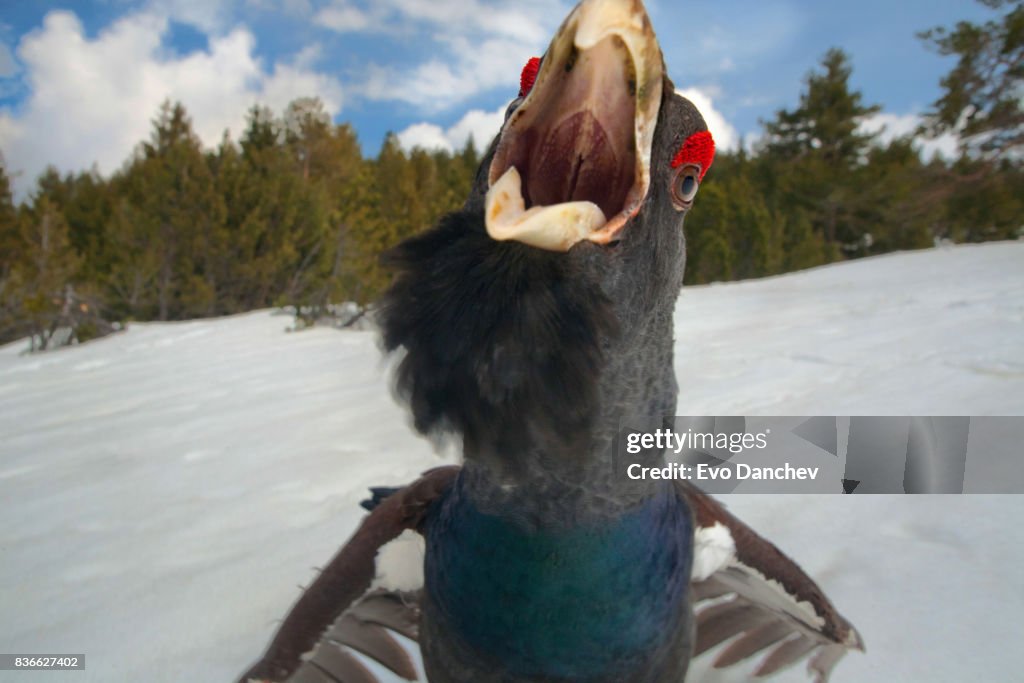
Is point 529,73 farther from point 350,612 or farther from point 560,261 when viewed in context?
point 350,612

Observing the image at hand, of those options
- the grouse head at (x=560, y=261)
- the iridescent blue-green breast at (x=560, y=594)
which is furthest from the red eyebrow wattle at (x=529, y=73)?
the iridescent blue-green breast at (x=560, y=594)

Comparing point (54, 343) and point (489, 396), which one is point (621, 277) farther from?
point (54, 343)

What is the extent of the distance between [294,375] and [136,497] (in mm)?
2357

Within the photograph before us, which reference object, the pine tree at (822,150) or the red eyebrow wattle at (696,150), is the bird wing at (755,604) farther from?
the pine tree at (822,150)

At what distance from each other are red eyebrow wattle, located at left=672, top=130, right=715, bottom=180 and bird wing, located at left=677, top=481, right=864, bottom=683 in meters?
0.73

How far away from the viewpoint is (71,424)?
3734 mm

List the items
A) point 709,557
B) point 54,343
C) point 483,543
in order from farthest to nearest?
point 54,343 → point 709,557 → point 483,543

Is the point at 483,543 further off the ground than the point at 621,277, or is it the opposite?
the point at 621,277

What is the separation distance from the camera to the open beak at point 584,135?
2.29ft

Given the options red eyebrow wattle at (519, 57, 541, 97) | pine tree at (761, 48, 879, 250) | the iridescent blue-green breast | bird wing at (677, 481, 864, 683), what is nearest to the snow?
bird wing at (677, 481, 864, 683)

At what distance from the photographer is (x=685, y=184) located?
92 centimetres

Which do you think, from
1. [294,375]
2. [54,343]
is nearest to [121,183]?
[54,343]

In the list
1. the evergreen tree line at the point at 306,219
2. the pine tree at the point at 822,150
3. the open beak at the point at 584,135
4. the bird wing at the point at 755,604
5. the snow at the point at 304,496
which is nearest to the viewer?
the open beak at the point at 584,135

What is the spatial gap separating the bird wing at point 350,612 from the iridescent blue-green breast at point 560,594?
0.29m
